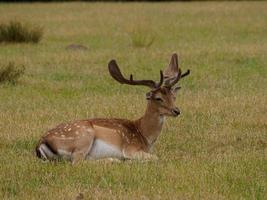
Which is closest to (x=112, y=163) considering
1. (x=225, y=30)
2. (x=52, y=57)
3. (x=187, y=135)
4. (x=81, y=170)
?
(x=81, y=170)

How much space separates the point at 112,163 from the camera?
9266mm

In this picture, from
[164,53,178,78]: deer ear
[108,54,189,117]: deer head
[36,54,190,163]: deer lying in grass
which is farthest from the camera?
[164,53,178,78]: deer ear

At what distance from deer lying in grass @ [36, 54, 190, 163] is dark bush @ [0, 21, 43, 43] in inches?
517

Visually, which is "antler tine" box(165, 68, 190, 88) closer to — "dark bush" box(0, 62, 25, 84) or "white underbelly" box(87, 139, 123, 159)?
"white underbelly" box(87, 139, 123, 159)

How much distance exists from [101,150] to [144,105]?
13.3ft

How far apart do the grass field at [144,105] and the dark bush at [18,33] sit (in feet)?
1.40

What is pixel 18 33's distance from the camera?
2327 cm

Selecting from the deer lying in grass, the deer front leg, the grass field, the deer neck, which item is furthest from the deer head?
the deer front leg

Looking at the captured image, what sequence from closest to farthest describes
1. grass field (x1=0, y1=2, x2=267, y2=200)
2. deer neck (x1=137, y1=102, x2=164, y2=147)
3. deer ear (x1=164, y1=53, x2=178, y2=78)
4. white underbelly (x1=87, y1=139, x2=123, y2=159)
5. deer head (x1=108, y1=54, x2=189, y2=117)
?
1. grass field (x1=0, y1=2, x2=267, y2=200)
2. white underbelly (x1=87, y1=139, x2=123, y2=159)
3. deer head (x1=108, y1=54, x2=189, y2=117)
4. deer neck (x1=137, y1=102, x2=164, y2=147)
5. deer ear (x1=164, y1=53, x2=178, y2=78)

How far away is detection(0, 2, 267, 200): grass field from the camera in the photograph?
27.3 ft

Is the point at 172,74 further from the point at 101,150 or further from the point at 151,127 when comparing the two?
the point at 101,150

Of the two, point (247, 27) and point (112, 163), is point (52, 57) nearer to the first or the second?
point (247, 27)

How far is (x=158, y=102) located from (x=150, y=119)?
0.29 m

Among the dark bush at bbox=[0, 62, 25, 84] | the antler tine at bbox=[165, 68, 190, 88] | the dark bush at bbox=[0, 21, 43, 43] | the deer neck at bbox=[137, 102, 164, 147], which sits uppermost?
the dark bush at bbox=[0, 21, 43, 43]
